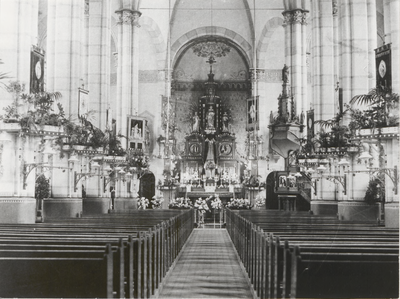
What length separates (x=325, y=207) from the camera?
19.4 meters

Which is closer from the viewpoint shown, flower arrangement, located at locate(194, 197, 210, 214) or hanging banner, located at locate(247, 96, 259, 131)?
flower arrangement, located at locate(194, 197, 210, 214)

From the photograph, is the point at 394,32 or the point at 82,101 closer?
the point at 394,32

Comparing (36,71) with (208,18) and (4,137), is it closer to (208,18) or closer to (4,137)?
(4,137)

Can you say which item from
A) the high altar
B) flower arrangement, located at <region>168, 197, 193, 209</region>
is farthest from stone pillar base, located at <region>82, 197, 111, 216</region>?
the high altar

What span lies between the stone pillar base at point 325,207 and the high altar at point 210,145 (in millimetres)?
17150

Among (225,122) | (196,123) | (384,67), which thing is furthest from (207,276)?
(225,122)

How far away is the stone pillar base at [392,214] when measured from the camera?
38.0 ft

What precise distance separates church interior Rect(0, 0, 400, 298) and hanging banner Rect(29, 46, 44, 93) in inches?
1.9

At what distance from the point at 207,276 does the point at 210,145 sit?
92.2 ft

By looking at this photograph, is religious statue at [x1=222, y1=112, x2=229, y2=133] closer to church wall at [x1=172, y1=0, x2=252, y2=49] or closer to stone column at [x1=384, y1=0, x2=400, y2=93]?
church wall at [x1=172, y1=0, x2=252, y2=49]

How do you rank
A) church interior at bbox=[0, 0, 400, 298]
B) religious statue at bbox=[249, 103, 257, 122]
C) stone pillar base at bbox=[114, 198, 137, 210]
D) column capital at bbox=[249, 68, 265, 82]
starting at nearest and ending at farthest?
church interior at bbox=[0, 0, 400, 298] < stone pillar base at bbox=[114, 198, 137, 210] < religious statue at bbox=[249, 103, 257, 122] < column capital at bbox=[249, 68, 265, 82]

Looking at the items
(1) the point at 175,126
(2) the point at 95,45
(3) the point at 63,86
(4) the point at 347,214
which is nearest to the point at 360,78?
(4) the point at 347,214

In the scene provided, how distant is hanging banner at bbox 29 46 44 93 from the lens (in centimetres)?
1334

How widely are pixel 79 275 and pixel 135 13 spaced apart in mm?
25593
